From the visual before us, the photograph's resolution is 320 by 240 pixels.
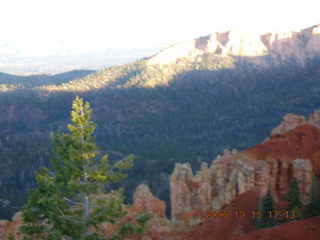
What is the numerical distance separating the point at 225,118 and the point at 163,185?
76.5 m

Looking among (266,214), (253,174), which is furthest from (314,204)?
(253,174)

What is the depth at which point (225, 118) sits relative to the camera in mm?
140125

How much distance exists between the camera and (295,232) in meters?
17.0

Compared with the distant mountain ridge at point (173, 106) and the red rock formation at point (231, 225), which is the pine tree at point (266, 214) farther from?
the distant mountain ridge at point (173, 106)

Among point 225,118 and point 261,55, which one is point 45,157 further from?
point 261,55

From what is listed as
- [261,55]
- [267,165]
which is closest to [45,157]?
[267,165]

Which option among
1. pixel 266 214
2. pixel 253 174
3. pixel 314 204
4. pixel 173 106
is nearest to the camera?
pixel 314 204
